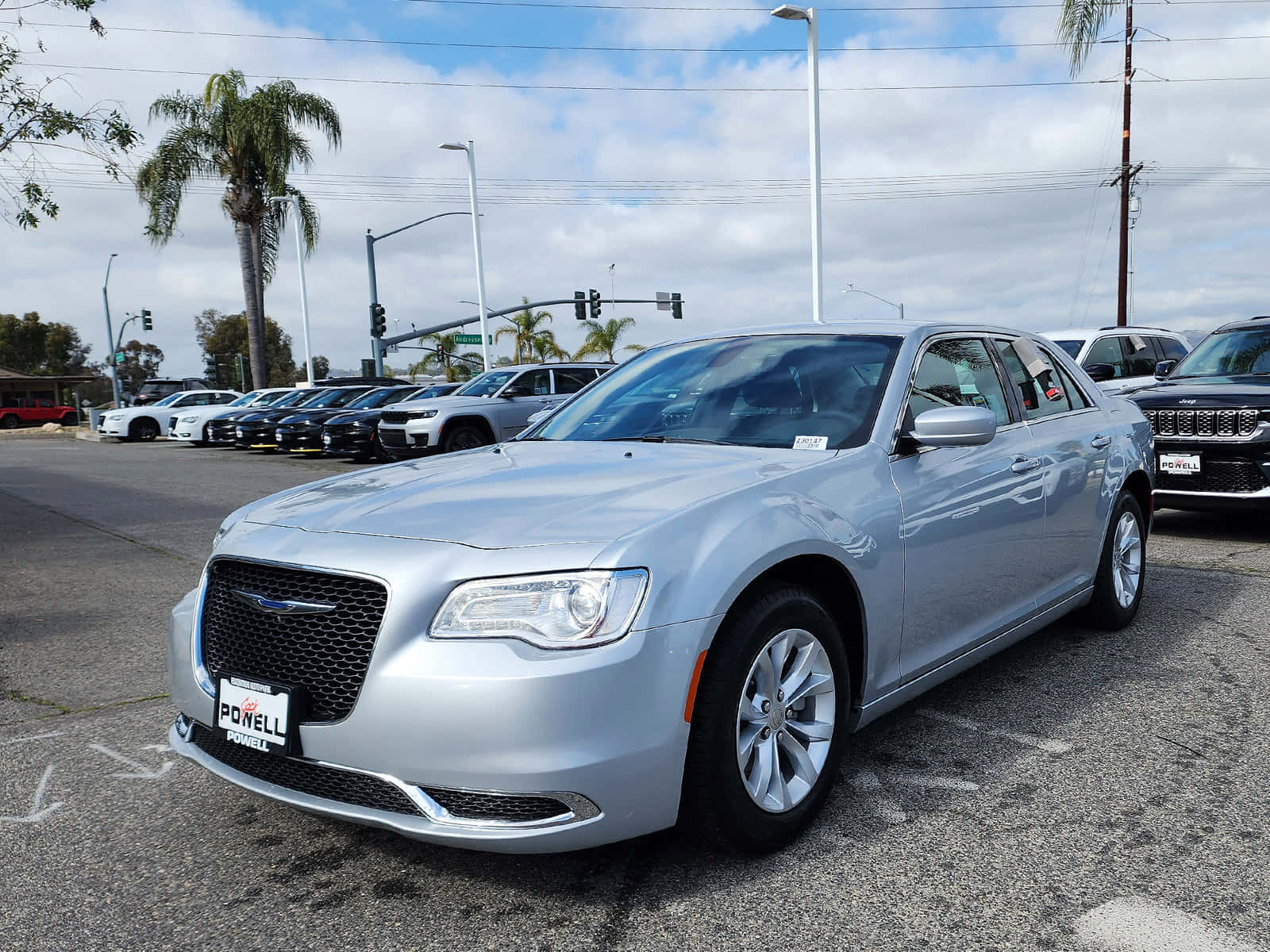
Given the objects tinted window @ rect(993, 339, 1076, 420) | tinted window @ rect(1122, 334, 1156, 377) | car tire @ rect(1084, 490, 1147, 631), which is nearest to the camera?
tinted window @ rect(993, 339, 1076, 420)

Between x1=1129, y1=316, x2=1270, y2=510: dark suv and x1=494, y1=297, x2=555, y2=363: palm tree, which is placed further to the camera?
x1=494, y1=297, x2=555, y2=363: palm tree

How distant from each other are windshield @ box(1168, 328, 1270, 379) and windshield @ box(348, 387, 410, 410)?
16286mm

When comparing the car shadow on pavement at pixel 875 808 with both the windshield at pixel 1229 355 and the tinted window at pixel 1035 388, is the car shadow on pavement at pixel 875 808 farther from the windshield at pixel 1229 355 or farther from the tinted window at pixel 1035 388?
the windshield at pixel 1229 355

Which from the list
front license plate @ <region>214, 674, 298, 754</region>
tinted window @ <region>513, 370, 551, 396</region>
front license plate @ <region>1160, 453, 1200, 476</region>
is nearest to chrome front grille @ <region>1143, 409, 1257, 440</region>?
front license plate @ <region>1160, 453, 1200, 476</region>

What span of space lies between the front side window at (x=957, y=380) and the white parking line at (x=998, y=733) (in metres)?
1.18

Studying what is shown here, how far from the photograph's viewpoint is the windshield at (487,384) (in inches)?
701

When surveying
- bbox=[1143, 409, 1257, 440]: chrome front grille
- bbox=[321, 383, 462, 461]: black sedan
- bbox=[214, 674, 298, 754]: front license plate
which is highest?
bbox=[1143, 409, 1257, 440]: chrome front grille

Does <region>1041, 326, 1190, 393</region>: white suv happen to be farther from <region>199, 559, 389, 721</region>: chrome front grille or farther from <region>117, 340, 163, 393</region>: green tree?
<region>117, 340, 163, 393</region>: green tree

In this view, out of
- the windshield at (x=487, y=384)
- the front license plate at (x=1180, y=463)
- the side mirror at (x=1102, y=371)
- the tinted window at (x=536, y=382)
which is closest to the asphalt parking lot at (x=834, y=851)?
the front license plate at (x=1180, y=463)

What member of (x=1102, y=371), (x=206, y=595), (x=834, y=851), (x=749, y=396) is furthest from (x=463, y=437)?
(x=834, y=851)

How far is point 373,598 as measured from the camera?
263 cm

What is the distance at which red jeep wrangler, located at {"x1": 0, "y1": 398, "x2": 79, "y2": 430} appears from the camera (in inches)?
2085

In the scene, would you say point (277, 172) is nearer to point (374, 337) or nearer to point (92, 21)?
point (374, 337)

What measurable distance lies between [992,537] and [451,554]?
2.23 m
